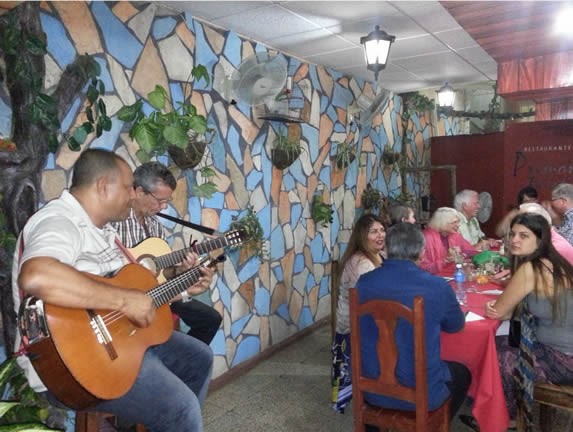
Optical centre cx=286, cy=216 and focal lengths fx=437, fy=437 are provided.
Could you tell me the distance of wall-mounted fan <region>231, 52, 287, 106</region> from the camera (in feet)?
10.4

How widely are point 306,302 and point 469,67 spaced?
304cm

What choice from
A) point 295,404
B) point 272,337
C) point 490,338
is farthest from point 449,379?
point 272,337

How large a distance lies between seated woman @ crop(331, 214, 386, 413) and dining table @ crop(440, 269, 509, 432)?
621 millimetres

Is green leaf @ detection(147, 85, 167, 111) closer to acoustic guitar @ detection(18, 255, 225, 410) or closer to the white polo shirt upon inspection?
the white polo shirt

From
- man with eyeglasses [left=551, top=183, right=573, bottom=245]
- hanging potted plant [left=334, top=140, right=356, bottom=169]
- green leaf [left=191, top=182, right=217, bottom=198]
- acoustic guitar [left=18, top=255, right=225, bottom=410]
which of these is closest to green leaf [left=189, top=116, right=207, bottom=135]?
green leaf [left=191, top=182, right=217, bottom=198]

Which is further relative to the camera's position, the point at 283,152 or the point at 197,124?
the point at 283,152

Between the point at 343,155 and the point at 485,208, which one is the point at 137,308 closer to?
the point at 343,155

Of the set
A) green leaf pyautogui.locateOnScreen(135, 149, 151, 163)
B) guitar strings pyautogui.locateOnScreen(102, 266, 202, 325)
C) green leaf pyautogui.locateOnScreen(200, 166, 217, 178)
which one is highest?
green leaf pyautogui.locateOnScreen(135, 149, 151, 163)

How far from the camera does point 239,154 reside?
3.51 meters

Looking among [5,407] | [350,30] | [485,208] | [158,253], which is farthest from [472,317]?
[485,208]

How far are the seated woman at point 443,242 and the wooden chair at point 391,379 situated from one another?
70.7 inches

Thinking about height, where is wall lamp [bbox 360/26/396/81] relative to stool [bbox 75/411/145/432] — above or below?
above

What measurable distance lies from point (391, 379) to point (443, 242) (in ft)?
8.33

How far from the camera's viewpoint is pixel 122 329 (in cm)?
172
